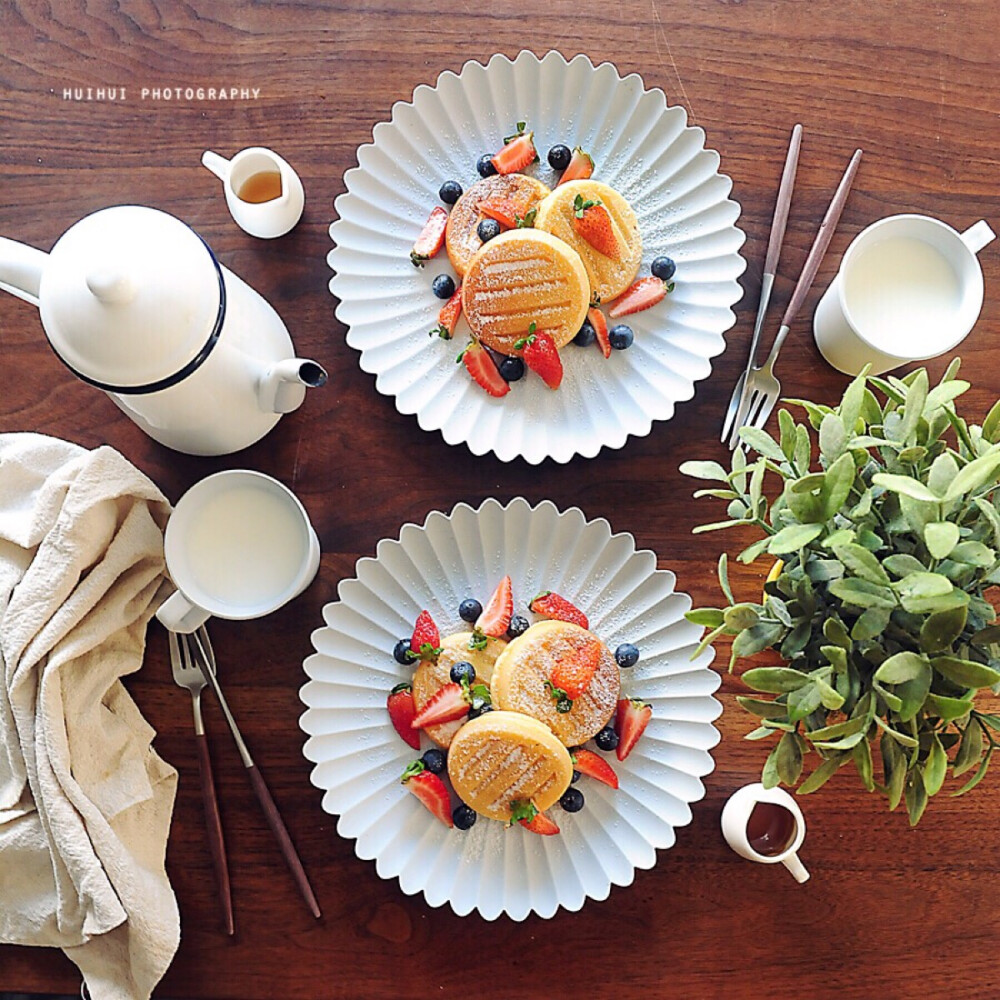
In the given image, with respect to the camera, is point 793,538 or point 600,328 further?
point 600,328

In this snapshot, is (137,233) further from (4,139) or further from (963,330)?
(963,330)

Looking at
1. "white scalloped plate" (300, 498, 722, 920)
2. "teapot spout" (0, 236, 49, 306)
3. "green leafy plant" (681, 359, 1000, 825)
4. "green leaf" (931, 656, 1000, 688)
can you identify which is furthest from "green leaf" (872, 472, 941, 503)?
"teapot spout" (0, 236, 49, 306)

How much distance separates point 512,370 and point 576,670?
39cm

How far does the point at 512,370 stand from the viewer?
1251 mm

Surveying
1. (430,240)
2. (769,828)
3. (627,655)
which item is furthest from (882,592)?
(430,240)

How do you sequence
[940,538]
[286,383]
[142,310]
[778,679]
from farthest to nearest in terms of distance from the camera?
1. [286,383]
2. [142,310]
3. [778,679]
4. [940,538]

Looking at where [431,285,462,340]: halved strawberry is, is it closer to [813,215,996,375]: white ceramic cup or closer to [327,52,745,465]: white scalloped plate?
[327,52,745,465]: white scalloped plate

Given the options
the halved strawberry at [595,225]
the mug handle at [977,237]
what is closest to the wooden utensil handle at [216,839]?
the halved strawberry at [595,225]

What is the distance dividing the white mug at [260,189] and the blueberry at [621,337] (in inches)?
17.8

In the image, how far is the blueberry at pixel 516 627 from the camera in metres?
1.22

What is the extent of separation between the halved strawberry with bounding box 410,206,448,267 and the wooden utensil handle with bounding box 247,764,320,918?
69 cm

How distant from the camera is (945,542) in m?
0.72

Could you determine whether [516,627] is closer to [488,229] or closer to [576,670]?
[576,670]

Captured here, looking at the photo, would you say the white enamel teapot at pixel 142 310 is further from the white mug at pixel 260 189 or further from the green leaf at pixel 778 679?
the green leaf at pixel 778 679
